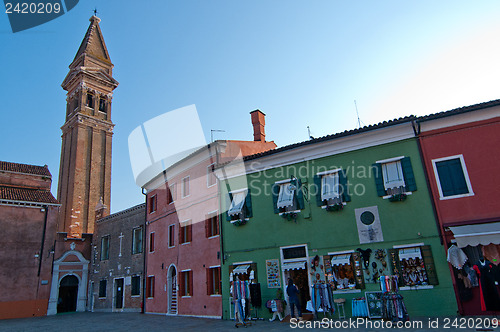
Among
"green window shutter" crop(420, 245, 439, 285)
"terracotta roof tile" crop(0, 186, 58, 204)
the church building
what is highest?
the church building

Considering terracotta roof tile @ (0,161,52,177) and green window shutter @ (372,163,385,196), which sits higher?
terracotta roof tile @ (0,161,52,177)

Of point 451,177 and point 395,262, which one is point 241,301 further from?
point 451,177

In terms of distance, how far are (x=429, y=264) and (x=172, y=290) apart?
46.1ft

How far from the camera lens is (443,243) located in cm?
1190

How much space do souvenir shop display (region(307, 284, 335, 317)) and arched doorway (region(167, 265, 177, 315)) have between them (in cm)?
981

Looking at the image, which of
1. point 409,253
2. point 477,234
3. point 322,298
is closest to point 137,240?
point 322,298

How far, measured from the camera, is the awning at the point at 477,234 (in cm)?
1096

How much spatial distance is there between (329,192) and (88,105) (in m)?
40.3

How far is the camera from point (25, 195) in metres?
27.2

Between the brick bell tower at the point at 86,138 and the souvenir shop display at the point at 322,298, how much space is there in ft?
109

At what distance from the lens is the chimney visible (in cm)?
2135

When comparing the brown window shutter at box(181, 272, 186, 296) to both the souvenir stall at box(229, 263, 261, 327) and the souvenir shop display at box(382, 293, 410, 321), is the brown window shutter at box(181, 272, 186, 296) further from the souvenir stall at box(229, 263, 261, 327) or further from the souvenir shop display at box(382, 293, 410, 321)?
the souvenir shop display at box(382, 293, 410, 321)

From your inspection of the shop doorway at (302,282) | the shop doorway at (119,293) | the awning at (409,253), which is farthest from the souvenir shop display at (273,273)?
the shop doorway at (119,293)

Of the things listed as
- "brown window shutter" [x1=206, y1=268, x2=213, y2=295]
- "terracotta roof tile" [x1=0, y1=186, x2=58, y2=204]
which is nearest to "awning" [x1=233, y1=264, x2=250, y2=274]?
"brown window shutter" [x1=206, y1=268, x2=213, y2=295]
